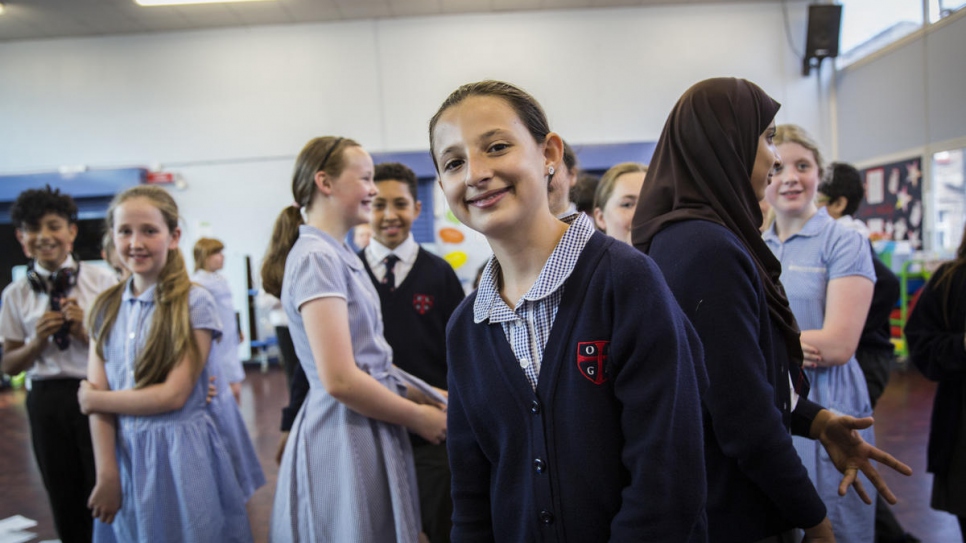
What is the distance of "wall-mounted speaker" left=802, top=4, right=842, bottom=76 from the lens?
7.43 m

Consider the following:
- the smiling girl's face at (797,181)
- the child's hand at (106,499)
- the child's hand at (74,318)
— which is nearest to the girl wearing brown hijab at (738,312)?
the smiling girl's face at (797,181)

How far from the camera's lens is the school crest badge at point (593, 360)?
831 mm

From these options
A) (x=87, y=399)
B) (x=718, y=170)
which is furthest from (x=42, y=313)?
(x=718, y=170)

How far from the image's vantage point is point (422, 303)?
2.31 m

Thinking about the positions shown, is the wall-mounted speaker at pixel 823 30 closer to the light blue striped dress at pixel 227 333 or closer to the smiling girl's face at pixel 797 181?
the smiling girl's face at pixel 797 181

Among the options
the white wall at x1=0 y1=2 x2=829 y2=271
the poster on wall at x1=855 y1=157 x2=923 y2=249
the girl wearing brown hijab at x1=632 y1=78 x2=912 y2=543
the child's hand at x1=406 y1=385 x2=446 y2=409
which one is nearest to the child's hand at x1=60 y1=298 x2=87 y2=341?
the child's hand at x1=406 y1=385 x2=446 y2=409

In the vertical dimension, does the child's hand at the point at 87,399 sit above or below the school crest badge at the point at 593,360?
below

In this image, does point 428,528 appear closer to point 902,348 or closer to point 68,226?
point 68,226

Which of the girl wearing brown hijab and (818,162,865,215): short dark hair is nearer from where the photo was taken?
the girl wearing brown hijab

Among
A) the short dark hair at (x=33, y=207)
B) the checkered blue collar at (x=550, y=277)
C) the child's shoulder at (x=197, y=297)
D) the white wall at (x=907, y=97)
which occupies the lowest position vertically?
the child's shoulder at (x=197, y=297)

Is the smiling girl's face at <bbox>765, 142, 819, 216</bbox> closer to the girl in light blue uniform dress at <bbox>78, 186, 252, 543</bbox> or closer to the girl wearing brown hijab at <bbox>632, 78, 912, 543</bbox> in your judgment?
the girl wearing brown hijab at <bbox>632, 78, 912, 543</bbox>

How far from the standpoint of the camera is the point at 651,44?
779 cm

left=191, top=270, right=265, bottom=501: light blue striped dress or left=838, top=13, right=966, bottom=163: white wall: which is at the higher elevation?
left=838, top=13, right=966, bottom=163: white wall

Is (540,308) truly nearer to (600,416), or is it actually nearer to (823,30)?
(600,416)
